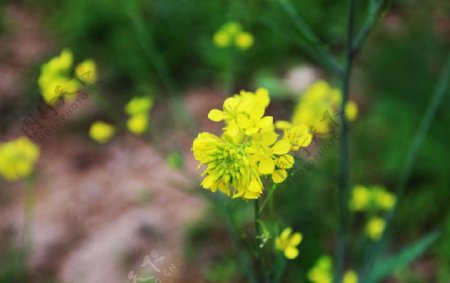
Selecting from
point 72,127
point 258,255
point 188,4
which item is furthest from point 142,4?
point 258,255

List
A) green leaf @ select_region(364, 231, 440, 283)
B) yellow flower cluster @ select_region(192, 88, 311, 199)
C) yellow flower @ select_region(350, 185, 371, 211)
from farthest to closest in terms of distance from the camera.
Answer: yellow flower @ select_region(350, 185, 371, 211), green leaf @ select_region(364, 231, 440, 283), yellow flower cluster @ select_region(192, 88, 311, 199)

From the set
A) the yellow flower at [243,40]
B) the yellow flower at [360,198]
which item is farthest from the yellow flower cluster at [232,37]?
the yellow flower at [360,198]

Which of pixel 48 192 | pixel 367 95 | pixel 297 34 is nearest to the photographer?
pixel 297 34

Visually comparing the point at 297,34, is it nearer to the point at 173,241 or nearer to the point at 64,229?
the point at 173,241

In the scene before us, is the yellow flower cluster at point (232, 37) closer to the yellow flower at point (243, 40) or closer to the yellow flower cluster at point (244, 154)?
the yellow flower at point (243, 40)

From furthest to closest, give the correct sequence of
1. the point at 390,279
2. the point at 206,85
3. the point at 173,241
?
the point at 206,85
the point at 173,241
the point at 390,279

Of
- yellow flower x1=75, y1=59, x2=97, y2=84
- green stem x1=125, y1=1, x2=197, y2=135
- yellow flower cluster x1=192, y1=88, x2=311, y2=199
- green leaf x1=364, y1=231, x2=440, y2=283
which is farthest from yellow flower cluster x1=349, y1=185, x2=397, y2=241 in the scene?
yellow flower cluster x1=192, y1=88, x2=311, y2=199

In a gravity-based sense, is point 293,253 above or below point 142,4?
below

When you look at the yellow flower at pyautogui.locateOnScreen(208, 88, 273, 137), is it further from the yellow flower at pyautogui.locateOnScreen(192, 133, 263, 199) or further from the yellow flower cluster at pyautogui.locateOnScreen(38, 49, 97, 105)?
the yellow flower cluster at pyautogui.locateOnScreen(38, 49, 97, 105)

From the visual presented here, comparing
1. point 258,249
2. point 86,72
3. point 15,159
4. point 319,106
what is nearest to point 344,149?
point 319,106
